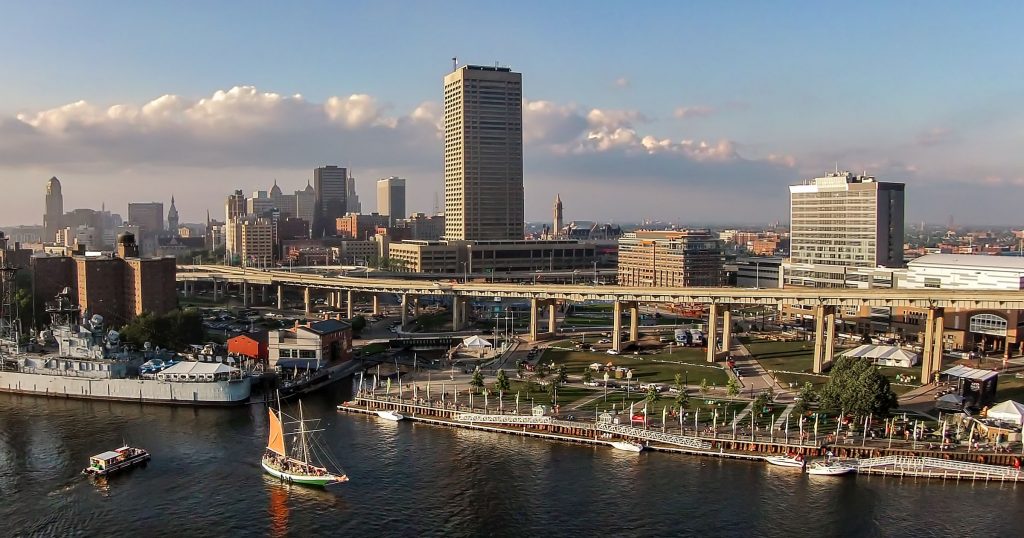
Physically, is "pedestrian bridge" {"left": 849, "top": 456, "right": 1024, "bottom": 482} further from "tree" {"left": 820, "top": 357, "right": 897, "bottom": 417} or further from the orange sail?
the orange sail

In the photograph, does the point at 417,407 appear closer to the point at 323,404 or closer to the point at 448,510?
the point at 323,404

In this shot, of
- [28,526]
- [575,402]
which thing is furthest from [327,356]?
[28,526]

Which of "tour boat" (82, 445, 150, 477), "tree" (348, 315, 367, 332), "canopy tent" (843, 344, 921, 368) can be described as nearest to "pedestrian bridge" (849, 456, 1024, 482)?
"canopy tent" (843, 344, 921, 368)

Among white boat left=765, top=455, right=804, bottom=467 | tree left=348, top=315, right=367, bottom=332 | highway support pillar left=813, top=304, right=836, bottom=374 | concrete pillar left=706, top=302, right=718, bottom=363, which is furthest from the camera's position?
tree left=348, top=315, right=367, bottom=332

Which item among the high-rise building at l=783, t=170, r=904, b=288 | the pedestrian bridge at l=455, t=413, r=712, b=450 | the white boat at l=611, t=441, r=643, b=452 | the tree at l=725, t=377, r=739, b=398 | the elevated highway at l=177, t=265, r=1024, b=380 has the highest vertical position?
the high-rise building at l=783, t=170, r=904, b=288

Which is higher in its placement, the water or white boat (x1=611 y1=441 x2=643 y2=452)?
white boat (x1=611 y1=441 x2=643 y2=452)

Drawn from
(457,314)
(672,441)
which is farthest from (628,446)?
(457,314)

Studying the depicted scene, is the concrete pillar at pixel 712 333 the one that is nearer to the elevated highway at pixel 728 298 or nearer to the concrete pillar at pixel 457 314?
the elevated highway at pixel 728 298
